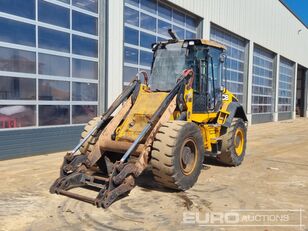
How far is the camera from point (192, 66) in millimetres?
7500

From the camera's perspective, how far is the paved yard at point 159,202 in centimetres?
464

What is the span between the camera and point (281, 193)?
628 cm

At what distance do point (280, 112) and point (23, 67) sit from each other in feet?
82.6

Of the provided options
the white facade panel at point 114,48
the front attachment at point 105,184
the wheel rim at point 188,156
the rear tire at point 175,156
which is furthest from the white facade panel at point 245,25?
the front attachment at point 105,184

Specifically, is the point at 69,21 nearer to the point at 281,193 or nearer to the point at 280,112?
the point at 281,193

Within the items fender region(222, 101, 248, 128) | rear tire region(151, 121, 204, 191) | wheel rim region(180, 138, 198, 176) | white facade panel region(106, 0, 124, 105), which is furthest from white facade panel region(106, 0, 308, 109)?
rear tire region(151, 121, 204, 191)

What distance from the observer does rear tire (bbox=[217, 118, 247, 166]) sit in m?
8.28

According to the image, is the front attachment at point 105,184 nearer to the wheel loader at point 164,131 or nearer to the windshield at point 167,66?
the wheel loader at point 164,131

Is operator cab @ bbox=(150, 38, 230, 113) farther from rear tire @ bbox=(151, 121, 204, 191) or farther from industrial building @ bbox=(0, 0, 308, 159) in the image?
industrial building @ bbox=(0, 0, 308, 159)

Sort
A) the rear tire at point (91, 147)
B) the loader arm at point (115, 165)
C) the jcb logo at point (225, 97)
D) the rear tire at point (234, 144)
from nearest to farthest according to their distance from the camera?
1. the loader arm at point (115, 165)
2. the rear tire at point (91, 147)
3. the rear tire at point (234, 144)
4. the jcb logo at point (225, 97)

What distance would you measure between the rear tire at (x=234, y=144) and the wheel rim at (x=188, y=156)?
1.97 metres

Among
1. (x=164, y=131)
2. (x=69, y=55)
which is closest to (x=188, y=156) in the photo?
(x=164, y=131)

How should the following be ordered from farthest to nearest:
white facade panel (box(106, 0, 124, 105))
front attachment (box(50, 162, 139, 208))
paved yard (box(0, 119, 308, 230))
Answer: white facade panel (box(106, 0, 124, 105)) < front attachment (box(50, 162, 139, 208)) < paved yard (box(0, 119, 308, 230))

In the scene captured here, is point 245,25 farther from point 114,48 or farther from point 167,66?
point 167,66
